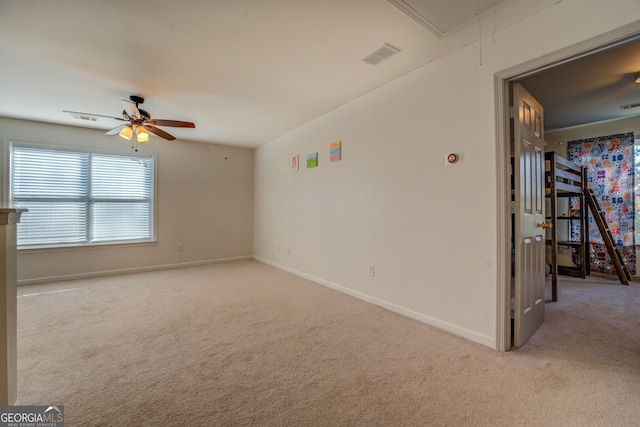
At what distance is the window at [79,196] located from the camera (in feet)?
14.1

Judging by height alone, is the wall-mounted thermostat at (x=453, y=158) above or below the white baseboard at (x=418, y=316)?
above

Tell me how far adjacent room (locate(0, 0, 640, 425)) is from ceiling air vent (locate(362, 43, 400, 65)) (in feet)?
0.11

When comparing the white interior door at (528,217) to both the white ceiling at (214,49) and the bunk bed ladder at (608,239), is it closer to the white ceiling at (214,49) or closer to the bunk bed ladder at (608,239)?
the white ceiling at (214,49)

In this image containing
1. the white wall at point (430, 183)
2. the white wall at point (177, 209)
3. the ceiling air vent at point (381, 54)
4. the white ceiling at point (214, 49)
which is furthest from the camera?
the white wall at point (177, 209)

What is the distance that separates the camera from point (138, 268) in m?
5.11

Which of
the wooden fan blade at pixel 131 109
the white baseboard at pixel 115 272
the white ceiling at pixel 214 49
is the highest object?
the white ceiling at pixel 214 49

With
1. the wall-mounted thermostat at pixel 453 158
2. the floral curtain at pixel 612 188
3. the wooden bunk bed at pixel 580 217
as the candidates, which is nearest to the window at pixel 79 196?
the wall-mounted thermostat at pixel 453 158

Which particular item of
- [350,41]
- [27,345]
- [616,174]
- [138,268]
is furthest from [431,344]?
[138,268]

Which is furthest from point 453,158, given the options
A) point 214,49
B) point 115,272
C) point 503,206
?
point 115,272

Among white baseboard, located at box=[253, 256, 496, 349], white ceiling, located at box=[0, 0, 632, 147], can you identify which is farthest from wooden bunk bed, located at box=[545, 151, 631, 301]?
white ceiling, located at box=[0, 0, 632, 147]

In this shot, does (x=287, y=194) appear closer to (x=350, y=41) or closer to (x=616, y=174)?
(x=350, y=41)

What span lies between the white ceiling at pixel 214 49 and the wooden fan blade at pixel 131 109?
242 mm

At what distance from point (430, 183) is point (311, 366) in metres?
1.96

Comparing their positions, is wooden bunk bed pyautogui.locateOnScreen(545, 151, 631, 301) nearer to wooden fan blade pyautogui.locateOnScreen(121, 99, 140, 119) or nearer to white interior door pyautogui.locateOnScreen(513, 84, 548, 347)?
white interior door pyautogui.locateOnScreen(513, 84, 548, 347)
